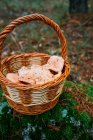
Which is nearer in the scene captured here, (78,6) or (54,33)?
(54,33)

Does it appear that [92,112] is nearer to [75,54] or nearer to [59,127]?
[59,127]

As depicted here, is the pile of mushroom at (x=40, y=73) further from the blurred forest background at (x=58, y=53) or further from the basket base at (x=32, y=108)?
the blurred forest background at (x=58, y=53)

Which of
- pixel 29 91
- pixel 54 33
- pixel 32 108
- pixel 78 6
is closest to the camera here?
pixel 29 91

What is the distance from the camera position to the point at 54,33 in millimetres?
6242

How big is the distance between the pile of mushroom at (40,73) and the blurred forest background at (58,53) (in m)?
0.38

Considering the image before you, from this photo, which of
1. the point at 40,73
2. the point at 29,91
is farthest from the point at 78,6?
the point at 29,91

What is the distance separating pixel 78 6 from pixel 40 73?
4.48 metres

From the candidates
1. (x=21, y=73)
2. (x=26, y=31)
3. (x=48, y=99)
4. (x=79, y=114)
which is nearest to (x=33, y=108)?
(x=48, y=99)

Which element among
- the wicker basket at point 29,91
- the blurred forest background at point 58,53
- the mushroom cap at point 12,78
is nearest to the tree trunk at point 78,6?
the blurred forest background at point 58,53

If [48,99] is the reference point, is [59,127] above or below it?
below

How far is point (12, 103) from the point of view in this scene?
2.88 metres

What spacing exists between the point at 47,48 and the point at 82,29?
108 cm

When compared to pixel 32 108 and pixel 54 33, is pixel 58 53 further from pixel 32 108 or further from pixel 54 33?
pixel 32 108

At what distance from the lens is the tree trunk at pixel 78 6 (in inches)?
275
